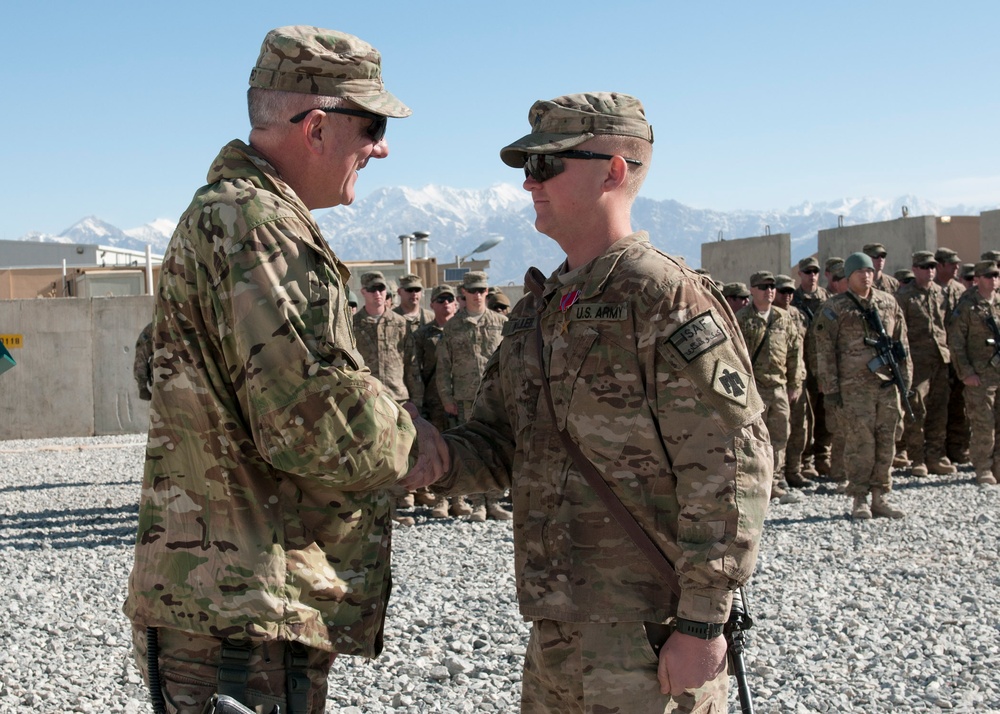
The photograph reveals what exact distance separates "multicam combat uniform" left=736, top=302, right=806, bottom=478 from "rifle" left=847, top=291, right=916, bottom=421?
41.9 inches

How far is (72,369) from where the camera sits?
60.5ft

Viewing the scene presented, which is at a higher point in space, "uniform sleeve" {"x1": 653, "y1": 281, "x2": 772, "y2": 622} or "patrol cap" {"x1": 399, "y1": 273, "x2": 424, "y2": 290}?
"patrol cap" {"x1": 399, "y1": 273, "x2": 424, "y2": 290}

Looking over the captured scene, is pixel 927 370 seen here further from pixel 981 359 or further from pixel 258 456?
pixel 258 456

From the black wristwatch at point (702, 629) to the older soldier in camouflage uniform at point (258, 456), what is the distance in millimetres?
750

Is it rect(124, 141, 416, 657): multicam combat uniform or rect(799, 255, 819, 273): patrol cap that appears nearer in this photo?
rect(124, 141, 416, 657): multicam combat uniform

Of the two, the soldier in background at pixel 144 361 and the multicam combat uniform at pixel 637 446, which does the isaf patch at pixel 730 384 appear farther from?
the soldier in background at pixel 144 361

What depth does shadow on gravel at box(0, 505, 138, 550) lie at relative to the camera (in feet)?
29.0

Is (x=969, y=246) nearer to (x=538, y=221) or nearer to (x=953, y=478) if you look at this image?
(x=953, y=478)

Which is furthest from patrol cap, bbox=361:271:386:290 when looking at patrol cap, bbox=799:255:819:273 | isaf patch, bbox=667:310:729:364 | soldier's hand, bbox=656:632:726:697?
soldier's hand, bbox=656:632:726:697

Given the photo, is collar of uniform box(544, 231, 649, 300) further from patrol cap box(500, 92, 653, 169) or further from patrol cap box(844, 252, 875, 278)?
patrol cap box(844, 252, 875, 278)

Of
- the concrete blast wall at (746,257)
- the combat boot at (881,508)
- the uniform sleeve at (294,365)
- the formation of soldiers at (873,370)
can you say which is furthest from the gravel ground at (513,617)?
the concrete blast wall at (746,257)

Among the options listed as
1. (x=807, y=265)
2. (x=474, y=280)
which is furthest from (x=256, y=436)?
(x=807, y=265)

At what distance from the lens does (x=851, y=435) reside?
29.7ft

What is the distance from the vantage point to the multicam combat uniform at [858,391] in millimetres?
8945
